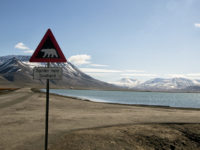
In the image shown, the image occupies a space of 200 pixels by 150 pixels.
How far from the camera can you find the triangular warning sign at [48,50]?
6402 mm

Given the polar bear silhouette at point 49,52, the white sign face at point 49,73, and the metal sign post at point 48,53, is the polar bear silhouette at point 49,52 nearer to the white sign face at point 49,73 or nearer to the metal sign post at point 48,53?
the metal sign post at point 48,53

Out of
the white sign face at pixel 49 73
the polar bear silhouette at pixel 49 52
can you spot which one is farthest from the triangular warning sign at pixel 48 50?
the white sign face at pixel 49 73

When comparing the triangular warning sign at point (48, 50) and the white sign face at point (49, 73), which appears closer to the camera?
the white sign face at point (49, 73)

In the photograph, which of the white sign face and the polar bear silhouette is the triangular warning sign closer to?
the polar bear silhouette

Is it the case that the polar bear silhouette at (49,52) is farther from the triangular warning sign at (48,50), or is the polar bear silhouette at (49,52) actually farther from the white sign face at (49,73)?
the white sign face at (49,73)

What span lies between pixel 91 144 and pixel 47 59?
12.7ft

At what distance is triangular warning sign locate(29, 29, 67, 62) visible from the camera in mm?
6402

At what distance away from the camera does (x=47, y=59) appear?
639 cm

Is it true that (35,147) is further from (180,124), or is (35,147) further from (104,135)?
(180,124)

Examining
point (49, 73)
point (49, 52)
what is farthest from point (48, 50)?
point (49, 73)

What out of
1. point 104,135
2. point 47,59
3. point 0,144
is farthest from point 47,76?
point 104,135

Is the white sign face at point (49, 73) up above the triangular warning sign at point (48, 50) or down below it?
below

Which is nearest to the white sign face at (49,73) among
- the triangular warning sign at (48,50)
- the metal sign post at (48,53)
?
the metal sign post at (48,53)

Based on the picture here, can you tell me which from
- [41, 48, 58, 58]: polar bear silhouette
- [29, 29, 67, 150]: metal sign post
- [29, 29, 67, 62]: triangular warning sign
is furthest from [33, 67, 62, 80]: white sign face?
[41, 48, 58, 58]: polar bear silhouette
